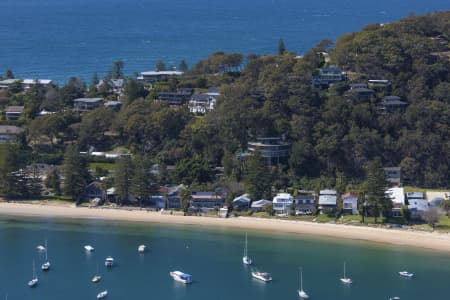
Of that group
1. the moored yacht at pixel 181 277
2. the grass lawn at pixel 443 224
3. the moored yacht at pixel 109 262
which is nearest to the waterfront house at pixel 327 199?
the grass lawn at pixel 443 224

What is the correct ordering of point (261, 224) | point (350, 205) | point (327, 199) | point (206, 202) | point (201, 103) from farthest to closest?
point (201, 103) → point (206, 202) → point (327, 199) → point (350, 205) → point (261, 224)

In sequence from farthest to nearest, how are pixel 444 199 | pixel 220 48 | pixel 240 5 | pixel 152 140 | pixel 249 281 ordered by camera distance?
pixel 240 5 → pixel 220 48 → pixel 152 140 → pixel 444 199 → pixel 249 281

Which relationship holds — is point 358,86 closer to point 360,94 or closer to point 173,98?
point 360,94

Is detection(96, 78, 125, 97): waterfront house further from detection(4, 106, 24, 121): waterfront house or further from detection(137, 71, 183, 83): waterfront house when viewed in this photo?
detection(4, 106, 24, 121): waterfront house

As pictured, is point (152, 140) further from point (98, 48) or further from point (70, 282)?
point (98, 48)

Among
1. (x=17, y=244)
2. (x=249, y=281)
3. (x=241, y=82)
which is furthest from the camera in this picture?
(x=241, y=82)

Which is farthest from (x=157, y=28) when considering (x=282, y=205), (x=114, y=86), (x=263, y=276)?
(x=263, y=276)

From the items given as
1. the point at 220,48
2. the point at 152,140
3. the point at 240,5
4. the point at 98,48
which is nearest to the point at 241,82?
the point at 152,140
